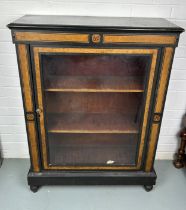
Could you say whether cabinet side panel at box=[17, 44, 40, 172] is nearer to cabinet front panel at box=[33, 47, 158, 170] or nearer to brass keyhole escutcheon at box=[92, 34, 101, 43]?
cabinet front panel at box=[33, 47, 158, 170]

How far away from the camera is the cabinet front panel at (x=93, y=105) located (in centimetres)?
120

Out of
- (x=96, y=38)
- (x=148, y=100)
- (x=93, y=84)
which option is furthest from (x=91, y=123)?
(x=96, y=38)

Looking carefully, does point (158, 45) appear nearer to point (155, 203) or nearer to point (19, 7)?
point (19, 7)

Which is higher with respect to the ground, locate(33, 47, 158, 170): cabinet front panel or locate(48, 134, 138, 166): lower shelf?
locate(33, 47, 158, 170): cabinet front panel

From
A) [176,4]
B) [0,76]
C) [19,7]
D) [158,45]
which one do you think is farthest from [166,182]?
[19,7]

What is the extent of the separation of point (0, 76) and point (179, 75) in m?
1.15

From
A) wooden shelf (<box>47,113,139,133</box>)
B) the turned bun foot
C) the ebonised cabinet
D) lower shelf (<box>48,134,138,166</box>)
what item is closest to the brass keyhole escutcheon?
the ebonised cabinet

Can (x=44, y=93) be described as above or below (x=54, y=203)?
above

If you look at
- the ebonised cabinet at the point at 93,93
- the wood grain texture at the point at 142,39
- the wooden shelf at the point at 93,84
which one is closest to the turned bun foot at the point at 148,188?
the ebonised cabinet at the point at 93,93

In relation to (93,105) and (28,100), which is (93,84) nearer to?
(93,105)

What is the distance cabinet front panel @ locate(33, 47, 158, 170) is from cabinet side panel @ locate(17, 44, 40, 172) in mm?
41

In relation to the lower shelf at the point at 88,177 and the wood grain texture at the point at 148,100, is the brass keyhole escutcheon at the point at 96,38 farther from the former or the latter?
the lower shelf at the point at 88,177

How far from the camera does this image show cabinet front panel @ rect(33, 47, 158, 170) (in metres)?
1.20

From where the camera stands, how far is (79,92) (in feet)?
4.54
